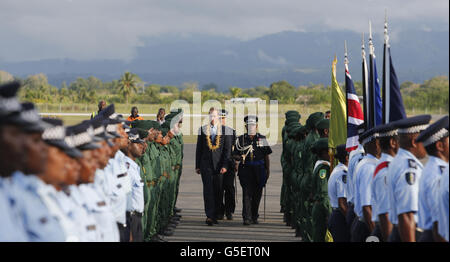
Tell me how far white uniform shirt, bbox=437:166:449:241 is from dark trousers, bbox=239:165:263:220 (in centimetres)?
802

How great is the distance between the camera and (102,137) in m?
5.43

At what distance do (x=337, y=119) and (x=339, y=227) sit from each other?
1.87 metres

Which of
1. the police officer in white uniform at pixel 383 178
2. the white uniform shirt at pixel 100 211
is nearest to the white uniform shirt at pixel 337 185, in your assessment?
the police officer in white uniform at pixel 383 178

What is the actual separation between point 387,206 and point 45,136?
2878 mm

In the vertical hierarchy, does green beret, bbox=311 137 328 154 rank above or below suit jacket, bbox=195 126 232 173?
above

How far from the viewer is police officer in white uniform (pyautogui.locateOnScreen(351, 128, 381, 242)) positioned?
20.6 ft

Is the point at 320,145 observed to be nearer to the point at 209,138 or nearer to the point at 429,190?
the point at 429,190

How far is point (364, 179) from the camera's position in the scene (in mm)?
6297

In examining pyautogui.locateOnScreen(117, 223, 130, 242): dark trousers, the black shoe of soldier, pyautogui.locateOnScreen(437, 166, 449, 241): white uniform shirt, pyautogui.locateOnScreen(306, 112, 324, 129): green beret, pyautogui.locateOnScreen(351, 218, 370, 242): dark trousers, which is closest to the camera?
pyautogui.locateOnScreen(437, 166, 449, 241): white uniform shirt

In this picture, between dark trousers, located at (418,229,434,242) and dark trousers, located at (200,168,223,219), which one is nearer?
dark trousers, located at (418,229,434,242)

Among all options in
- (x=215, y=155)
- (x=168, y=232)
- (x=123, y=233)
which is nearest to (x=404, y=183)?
(x=123, y=233)

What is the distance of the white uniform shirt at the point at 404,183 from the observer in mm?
5098

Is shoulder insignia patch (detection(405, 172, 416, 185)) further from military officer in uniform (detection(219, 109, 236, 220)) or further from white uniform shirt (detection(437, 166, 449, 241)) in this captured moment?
military officer in uniform (detection(219, 109, 236, 220))

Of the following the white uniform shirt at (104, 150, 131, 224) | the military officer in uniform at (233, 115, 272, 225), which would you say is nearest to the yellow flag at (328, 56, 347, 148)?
the white uniform shirt at (104, 150, 131, 224)
